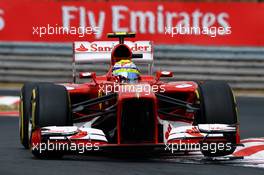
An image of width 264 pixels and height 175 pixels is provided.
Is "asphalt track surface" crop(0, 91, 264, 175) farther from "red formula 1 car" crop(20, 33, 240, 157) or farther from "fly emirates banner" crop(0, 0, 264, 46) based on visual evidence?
"fly emirates banner" crop(0, 0, 264, 46)

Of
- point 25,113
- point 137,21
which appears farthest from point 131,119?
point 137,21

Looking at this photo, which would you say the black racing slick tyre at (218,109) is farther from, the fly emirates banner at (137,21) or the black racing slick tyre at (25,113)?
the fly emirates banner at (137,21)

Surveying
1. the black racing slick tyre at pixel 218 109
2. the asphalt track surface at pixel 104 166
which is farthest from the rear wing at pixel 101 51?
the black racing slick tyre at pixel 218 109

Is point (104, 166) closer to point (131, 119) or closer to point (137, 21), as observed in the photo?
point (131, 119)

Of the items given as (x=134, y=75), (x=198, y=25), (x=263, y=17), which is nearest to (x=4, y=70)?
(x=198, y=25)

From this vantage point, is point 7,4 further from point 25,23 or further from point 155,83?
point 155,83

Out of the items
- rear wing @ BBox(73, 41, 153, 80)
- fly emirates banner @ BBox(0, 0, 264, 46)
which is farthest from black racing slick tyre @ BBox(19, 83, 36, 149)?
fly emirates banner @ BBox(0, 0, 264, 46)

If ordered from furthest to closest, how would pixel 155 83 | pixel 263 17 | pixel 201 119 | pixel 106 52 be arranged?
pixel 263 17 < pixel 106 52 < pixel 155 83 < pixel 201 119

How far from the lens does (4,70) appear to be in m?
21.0

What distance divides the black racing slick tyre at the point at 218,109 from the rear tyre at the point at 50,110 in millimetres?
1548

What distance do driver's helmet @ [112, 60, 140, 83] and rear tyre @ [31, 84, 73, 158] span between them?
1211mm

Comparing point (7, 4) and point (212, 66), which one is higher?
point (7, 4)

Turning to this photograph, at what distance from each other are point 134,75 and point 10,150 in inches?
72.1

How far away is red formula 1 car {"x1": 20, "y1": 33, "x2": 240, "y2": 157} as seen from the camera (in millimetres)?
10781
